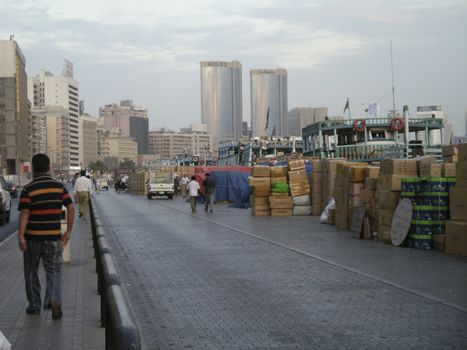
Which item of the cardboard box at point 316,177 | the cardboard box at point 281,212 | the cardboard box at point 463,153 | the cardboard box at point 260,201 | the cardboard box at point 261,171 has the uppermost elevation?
the cardboard box at point 463,153

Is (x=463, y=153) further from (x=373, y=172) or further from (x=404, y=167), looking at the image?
(x=373, y=172)

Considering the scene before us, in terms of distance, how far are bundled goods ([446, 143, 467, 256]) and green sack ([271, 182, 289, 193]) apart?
15.0m

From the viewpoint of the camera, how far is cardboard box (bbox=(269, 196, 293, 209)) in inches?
1166

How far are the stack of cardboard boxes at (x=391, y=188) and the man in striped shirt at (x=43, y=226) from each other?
10.4 m

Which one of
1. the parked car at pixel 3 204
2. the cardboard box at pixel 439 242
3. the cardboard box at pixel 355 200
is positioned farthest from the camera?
the parked car at pixel 3 204

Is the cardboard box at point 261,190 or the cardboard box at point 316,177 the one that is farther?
the cardboard box at point 261,190

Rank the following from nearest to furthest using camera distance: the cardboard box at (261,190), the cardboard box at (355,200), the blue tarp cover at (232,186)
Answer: the cardboard box at (355,200) < the cardboard box at (261,190) < the blue tarp cover at (232,186)

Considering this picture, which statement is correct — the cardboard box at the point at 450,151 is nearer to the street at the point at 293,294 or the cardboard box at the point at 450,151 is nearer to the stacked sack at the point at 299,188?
the street at the point at 293,294

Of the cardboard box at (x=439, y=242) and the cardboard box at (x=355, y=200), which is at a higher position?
the cardboard box at (x=355, y=200)

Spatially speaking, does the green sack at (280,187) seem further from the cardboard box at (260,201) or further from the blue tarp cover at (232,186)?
the blue tarp cover at (232,186)

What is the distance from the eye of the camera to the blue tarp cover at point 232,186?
4175 centimetres

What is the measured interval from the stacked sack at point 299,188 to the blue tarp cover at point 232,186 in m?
11.2

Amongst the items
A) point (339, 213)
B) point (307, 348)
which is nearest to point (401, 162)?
point (339, 213)

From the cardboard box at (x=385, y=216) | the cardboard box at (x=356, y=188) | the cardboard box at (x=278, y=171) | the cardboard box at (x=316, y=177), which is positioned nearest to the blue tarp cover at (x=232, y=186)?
the cardboard box at (x=278, y=171)
